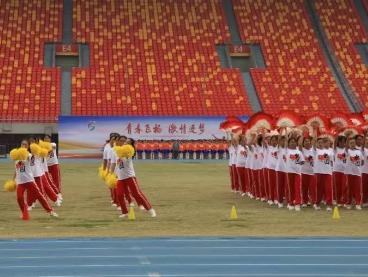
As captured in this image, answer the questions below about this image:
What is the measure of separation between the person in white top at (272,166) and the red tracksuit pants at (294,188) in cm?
88

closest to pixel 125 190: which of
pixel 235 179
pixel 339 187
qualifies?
pixel 339 187

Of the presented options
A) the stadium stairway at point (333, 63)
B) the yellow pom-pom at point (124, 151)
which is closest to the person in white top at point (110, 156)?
the yellow pom-pom at point (124, 151)

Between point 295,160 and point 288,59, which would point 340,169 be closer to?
point 295,160

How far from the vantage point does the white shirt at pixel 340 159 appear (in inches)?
691

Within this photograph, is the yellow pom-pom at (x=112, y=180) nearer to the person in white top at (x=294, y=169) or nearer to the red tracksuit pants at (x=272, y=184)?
the person in white top at (x=294, y=169)

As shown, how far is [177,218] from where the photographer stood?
15.4 m

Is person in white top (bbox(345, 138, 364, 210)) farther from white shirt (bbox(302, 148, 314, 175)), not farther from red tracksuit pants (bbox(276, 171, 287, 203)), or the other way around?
red tracksuit pants (bbox(276, 171, 287, 203))

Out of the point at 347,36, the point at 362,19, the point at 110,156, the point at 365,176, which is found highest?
the point at 362,19

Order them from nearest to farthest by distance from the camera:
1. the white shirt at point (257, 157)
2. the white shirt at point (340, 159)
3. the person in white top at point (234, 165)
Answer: the white shirt at point (340, 159) < the white shirt at point (257, 157) < the person in white top at point (234, 165)

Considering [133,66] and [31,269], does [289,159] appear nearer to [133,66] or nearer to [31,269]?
[31,269]

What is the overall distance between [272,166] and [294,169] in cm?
119

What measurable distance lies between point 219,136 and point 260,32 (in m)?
8.64

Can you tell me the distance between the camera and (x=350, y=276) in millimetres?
9148

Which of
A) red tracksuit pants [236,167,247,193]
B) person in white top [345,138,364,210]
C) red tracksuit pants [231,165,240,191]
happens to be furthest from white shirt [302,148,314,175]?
red tracksuit pants [231,165,240,191]
